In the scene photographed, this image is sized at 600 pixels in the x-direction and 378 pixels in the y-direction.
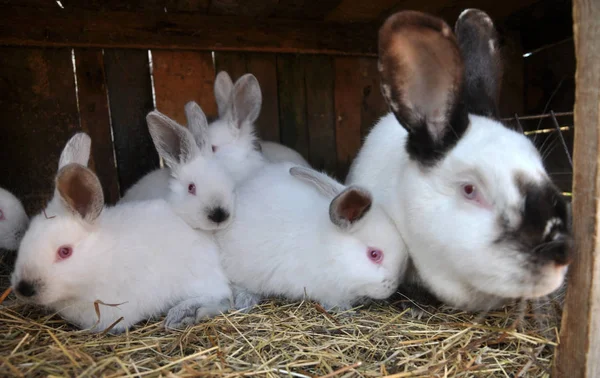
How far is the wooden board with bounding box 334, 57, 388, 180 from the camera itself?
14.8 feet

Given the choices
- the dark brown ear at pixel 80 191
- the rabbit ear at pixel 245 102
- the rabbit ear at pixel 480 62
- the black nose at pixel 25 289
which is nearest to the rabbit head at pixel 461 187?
the rabbit ear at pixel 480 62

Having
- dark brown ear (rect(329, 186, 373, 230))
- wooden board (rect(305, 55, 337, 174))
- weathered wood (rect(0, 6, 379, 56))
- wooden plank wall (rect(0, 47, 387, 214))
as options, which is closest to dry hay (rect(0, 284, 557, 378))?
dark brown ear (rect(329, 186, 373, 230))

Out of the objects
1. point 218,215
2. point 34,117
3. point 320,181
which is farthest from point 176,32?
point 320,181

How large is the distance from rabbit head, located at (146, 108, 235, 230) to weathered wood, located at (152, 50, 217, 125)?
40.2 inches

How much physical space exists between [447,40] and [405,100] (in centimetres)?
27

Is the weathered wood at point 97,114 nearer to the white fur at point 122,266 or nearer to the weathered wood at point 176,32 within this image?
the weathered wood at point 176,32

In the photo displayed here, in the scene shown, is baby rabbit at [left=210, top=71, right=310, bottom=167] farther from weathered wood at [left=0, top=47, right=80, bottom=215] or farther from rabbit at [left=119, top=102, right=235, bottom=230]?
weathered wood at [left=0, top=47, right=80, bottom=215]

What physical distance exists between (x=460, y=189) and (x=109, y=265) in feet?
5.42

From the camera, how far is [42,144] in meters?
3.77

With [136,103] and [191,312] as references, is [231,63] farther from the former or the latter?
[191,312]

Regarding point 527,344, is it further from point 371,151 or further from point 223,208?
point 223,208

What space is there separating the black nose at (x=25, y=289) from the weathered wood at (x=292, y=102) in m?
2.82

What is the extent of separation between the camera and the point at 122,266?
7.47 ft

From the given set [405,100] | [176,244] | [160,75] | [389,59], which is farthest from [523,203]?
[160,75]
